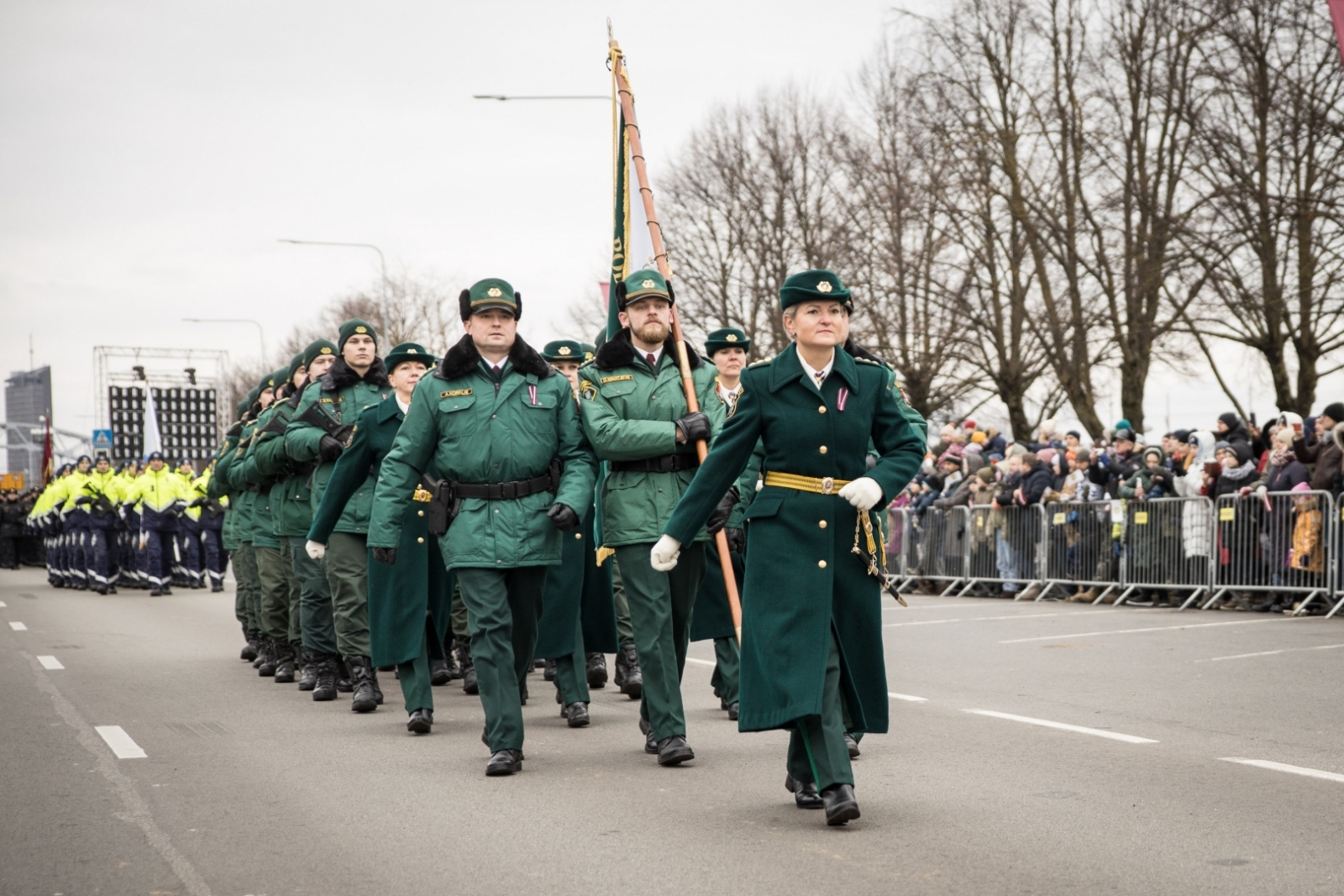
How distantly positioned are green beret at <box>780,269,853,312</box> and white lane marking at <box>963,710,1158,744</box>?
3.15 m

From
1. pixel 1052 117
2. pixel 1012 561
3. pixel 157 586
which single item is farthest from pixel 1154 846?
pixel 1052 117

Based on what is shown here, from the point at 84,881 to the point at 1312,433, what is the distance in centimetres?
1390

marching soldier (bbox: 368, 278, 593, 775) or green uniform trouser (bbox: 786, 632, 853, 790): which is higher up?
marching soldier (bbox: 368, 278, 593, 775)

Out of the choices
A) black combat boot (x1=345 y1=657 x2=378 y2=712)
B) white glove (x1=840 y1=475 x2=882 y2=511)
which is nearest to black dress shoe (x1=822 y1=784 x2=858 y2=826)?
white glove (x1=840 y1=475 x2=882 y2=511)

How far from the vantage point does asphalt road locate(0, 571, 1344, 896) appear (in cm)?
536

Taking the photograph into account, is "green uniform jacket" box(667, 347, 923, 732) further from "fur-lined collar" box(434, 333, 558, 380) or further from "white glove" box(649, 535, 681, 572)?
"fur-lined collar" box(434, 333, 558, 380)

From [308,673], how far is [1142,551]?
989 cm

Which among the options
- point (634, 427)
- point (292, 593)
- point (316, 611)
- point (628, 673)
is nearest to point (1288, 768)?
point (634, 427)

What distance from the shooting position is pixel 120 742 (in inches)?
335

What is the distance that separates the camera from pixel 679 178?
4262 cm

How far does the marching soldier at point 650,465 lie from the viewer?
25.2ft

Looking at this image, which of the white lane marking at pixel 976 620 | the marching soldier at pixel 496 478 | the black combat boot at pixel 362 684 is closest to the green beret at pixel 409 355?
the black combat boot at pixel 362 684

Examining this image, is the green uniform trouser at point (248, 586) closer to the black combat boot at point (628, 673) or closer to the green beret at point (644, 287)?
the black combat boot at point (628, 673)

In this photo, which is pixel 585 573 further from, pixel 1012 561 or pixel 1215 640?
pixel 1012 561
